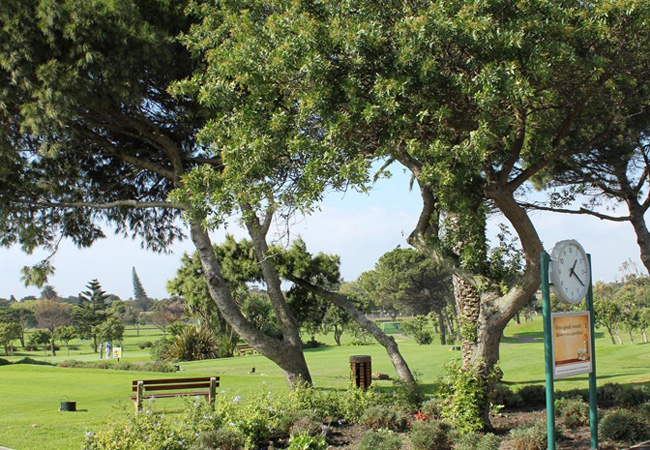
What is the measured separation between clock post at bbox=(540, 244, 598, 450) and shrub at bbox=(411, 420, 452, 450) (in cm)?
155

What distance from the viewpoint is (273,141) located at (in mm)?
9148

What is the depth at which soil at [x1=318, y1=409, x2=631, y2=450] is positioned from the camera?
800 centimetres

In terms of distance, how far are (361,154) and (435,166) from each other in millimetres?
1287

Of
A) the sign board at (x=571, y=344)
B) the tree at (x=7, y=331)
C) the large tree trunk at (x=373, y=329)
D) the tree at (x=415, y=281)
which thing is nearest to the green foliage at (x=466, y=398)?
the sign board at (x=571, y=344)

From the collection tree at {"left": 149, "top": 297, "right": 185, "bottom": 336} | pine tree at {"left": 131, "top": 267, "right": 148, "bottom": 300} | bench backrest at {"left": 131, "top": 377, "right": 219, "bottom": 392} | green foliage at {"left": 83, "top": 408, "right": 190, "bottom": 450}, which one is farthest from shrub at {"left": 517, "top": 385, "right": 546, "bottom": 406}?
pine tree at {"left": 131, "top": 267, "right": 148, "bottom": 300}

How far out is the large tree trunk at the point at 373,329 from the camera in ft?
43.0

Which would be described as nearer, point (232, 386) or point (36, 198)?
point (36, 198)

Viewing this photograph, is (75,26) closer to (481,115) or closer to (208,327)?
(481,115)

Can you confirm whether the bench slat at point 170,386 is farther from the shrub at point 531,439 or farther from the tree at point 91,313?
the tree at point 91,313

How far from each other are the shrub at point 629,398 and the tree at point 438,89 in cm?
274

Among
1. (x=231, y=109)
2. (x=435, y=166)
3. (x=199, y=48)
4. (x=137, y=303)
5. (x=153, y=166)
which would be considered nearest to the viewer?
(x=435, y=166)

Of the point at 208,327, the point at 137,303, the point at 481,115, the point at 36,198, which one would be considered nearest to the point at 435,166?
the point at 481,115

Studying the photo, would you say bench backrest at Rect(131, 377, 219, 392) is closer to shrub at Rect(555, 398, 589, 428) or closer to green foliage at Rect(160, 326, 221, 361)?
shrub at Rect(555, 398, 589, 428)

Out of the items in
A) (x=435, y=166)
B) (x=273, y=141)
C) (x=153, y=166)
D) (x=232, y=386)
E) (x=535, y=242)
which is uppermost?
(x=153, y=166)
